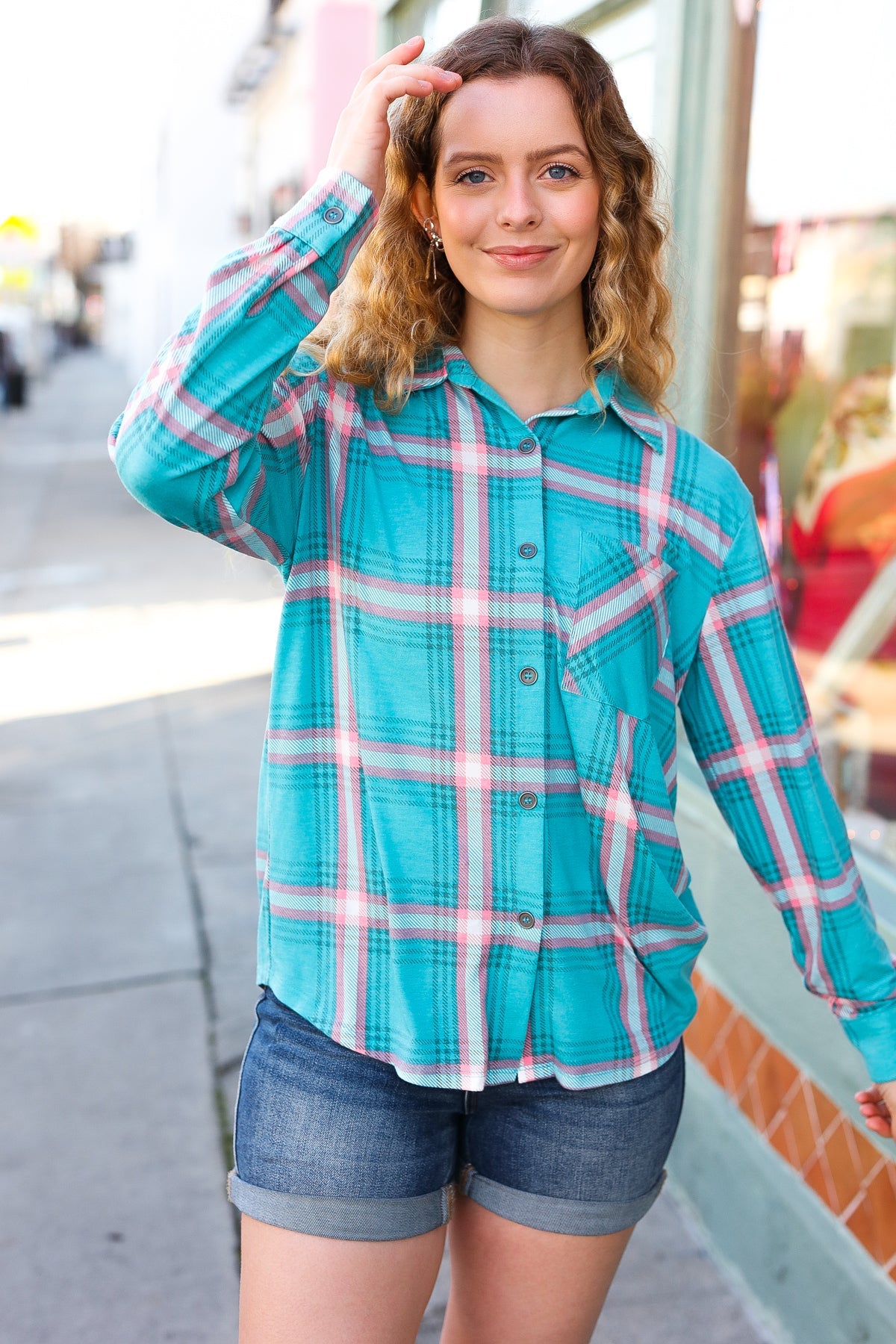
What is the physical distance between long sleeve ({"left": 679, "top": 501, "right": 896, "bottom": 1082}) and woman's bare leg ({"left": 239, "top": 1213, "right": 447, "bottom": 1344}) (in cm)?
58

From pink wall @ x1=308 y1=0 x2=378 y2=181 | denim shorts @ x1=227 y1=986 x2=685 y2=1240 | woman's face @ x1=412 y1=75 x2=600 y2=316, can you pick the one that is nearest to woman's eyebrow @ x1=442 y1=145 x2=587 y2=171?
woman's face @ x1=412 y1=75 x2=600 y2=316

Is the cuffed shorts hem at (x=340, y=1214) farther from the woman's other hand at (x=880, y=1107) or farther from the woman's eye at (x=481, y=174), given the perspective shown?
the woman's eye at (x=481, y=174)

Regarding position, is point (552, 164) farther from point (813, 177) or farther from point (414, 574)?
point (813, 177)

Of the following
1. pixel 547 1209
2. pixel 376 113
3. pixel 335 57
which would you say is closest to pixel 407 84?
pixel 376 113

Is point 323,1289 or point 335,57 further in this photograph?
point 335,57

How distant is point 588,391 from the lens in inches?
62.9

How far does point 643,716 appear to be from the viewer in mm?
1556

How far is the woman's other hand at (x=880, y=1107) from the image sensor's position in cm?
158

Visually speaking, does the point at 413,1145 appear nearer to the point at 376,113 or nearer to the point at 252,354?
the point at 252,354

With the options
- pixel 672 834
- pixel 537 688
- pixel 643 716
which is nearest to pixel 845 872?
pixel 672 834

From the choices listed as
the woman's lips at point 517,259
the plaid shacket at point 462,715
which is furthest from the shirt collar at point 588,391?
the woman's lips at point 517,259

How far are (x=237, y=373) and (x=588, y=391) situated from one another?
1.46ft

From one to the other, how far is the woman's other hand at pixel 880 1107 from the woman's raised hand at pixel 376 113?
1.15 metres

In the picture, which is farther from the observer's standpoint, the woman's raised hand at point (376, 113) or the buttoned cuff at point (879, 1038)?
the buttoned cuff at point (879, 1038)
